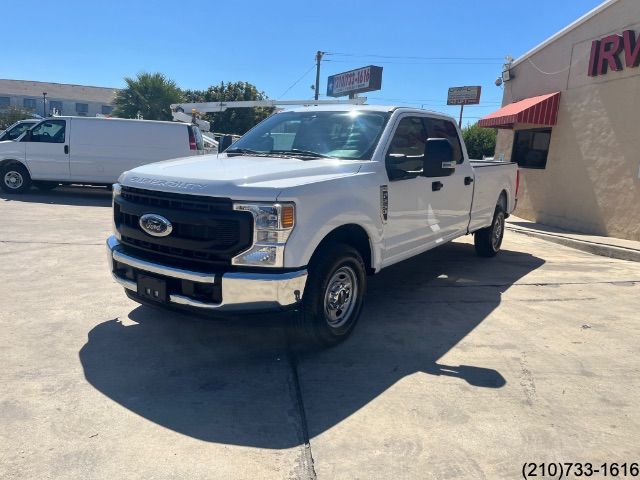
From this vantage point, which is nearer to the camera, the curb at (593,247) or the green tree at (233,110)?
the curb at (593,247)

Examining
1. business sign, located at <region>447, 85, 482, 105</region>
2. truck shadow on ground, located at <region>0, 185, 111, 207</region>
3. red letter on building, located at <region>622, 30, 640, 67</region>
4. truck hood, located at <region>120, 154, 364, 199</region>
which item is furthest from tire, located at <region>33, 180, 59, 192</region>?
business sign, located at <region>447, 85, 482, 105</region>

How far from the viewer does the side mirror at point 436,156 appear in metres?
4.56

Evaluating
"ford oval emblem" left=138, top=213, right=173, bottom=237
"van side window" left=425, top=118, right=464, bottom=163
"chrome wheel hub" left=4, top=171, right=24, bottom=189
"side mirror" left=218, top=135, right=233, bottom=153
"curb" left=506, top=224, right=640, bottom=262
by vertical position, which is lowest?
"curb" left=506, top=224, right=640, bottom=262

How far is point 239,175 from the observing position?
11.9 feet

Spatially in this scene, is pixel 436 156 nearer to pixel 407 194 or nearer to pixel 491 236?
pixel 407 194

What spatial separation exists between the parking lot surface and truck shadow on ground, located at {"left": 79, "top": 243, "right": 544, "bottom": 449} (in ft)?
0.05

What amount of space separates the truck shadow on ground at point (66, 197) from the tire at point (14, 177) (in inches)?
7.8

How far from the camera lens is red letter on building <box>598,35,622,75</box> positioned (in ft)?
32.9

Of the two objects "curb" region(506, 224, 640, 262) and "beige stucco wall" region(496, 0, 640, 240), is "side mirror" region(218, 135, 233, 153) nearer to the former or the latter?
"curb" region(506, 224, 640, 262)

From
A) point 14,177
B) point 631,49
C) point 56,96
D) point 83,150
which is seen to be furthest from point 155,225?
point 56,96

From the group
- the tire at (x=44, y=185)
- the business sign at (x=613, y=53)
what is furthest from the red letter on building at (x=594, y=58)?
the tire at (x=44, y=185)

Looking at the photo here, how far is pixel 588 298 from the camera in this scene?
5906mm

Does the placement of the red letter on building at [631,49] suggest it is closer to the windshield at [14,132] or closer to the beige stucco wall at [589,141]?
the beige stucco wall at [589,141]

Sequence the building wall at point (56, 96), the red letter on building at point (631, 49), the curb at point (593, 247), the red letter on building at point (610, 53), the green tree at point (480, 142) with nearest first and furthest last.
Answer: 1. the curb at point (593, 247)
2. the red letter on building at point (631, 49)
3. the red letter on building at point (610, 53)
4. the green tree at point (480, 142)
5. the building wall at point (56, 96)
